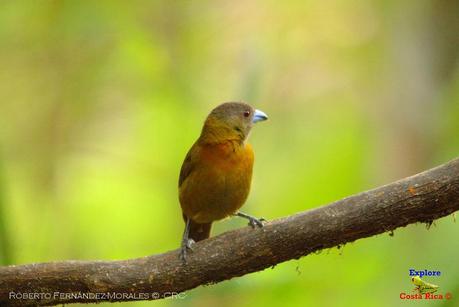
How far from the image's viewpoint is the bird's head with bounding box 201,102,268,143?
450 cm

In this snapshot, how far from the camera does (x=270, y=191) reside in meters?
7.25

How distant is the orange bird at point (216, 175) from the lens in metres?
4.23

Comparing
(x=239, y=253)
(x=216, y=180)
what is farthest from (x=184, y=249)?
(x=216, y=180)

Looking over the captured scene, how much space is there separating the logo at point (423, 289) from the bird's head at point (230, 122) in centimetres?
128

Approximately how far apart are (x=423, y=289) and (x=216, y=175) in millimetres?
1255

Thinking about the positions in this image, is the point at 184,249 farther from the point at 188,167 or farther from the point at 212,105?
the point at 212,105

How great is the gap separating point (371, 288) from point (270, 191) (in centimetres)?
257

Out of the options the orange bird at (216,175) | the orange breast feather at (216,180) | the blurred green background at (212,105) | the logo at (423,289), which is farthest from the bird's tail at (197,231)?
the logo at (423,289)

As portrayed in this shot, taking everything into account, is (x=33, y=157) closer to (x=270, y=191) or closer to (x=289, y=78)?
(x=270, y=191)

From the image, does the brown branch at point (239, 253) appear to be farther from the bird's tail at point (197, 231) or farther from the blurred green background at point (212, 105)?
the blurred green background at point (212, 105)

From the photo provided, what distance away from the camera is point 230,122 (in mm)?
4625

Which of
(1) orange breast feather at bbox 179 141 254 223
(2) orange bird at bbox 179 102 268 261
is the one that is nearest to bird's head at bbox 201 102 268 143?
(2) orange bird at bbox 179 102 268 261

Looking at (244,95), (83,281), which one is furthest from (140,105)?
(83,281)

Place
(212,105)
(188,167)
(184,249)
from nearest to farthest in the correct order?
(184,249) → (188,167) → (212,105)
